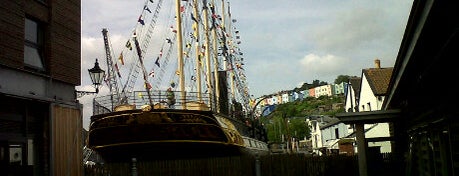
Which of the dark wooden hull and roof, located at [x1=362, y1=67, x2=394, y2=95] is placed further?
roof, located at [x1=362, y1=67, x2=394, y2=95]

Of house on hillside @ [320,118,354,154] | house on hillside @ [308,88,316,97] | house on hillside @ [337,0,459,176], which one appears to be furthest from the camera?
house on hillside @ [308,88,316,97]

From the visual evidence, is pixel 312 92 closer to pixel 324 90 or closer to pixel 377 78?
pixel 324 90

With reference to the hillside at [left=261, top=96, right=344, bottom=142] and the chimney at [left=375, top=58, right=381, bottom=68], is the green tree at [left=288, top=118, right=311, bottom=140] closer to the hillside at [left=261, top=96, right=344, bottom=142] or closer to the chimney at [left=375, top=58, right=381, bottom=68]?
the hillside at [left=261, top=96, right=344, bottom=142]

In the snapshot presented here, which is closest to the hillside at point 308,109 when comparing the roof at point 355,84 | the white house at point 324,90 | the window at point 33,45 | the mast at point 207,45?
the white house at point 324,90

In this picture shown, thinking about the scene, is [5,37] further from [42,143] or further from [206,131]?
[206,131]

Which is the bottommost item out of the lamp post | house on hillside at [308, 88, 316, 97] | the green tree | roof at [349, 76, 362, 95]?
the lamp post

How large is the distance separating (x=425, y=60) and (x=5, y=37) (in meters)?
9.57

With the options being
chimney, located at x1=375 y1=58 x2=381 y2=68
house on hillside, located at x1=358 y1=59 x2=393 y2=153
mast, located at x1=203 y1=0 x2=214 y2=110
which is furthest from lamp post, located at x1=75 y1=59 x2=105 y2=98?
chimney, located at x1=375 y1=58 x2=381 y2=68

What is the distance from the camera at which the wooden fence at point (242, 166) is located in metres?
16.7

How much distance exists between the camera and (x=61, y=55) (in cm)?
1526

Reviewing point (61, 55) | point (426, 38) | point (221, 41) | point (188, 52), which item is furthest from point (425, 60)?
point (221, 41)

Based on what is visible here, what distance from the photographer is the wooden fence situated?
1667 centimetres

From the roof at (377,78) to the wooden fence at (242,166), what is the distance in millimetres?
15282

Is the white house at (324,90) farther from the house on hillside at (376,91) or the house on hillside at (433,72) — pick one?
the house on hillside at (433,72)
